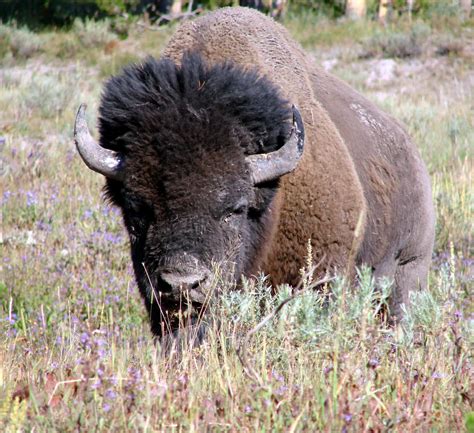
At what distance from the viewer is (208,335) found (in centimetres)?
446

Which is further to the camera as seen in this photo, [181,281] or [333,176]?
[333,176]

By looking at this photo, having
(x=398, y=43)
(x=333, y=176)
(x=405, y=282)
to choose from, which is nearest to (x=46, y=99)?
(x=405, y=282)

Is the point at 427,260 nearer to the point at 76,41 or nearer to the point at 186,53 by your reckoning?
the point at 186,53

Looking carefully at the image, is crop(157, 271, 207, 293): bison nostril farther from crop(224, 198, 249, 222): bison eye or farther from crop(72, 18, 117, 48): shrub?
crop(72, 18, 117, 48): shrub

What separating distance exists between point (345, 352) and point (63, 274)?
4.48 m

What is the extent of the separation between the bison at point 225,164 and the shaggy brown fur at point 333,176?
0.01m

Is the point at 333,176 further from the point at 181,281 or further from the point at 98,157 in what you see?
the point at 181,281

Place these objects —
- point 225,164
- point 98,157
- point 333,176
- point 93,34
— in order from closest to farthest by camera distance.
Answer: point 225,164, point 98,157, point 333,176, point 93,34

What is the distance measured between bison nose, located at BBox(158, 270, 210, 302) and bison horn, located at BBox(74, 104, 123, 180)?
88cm

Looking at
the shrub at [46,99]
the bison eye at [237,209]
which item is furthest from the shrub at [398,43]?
the bison eye at [237,209]

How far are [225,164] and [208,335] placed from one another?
1065mm

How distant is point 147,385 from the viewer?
3191 millimetres

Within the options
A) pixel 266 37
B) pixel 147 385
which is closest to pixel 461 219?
pixel 266 37

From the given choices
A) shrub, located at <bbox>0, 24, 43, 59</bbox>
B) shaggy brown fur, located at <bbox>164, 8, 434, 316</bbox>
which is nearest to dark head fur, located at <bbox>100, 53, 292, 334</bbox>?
shaggy brown fur, located at <bbox>164, 8, 434, 316</bbox>
